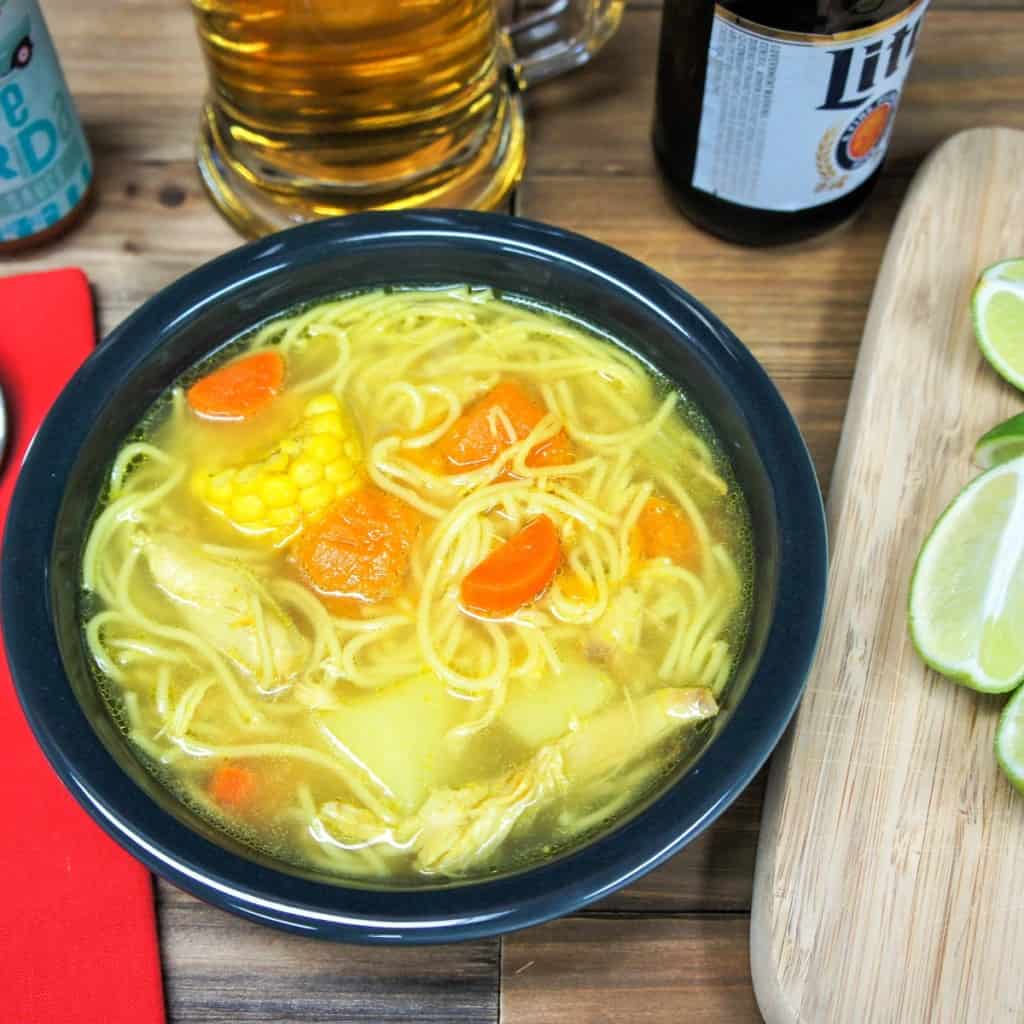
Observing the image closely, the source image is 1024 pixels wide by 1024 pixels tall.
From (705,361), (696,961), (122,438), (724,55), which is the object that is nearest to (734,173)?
(724,55)

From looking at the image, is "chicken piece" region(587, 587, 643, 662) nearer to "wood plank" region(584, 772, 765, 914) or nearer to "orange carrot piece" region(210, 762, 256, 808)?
"wood plank" region(584, 772, 765, 914)

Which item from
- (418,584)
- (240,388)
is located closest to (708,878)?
(418,584)

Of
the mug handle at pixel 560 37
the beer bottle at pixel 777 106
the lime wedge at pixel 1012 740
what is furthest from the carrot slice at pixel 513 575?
the mug handle at pixel 560 37

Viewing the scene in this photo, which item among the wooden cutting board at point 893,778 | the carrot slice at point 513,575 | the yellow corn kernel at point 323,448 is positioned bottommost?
the wooden cutting board at point 893,778

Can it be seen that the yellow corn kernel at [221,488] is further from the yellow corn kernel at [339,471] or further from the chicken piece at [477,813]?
the chicken piece at [477,813]

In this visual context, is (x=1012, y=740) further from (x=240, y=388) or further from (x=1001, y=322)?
(x=240, y=388)

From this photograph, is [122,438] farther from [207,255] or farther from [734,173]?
[734,173]
